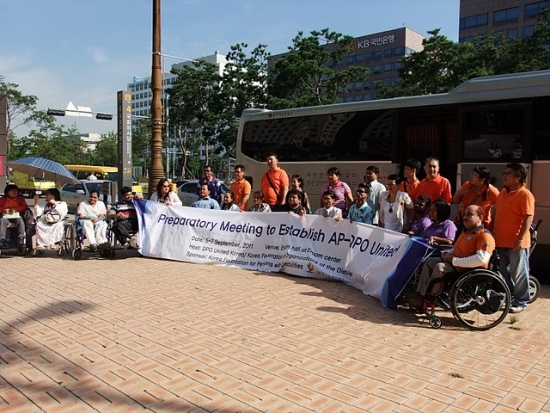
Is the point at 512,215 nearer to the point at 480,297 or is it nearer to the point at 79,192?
the point at 480,297

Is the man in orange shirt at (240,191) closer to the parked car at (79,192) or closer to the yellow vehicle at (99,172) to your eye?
the parked car at (79,192)

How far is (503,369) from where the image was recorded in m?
4.37

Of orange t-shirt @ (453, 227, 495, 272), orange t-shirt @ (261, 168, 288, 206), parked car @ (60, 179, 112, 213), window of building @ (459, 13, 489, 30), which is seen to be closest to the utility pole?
orange t-shirt @ (261, 168, 288, 206)

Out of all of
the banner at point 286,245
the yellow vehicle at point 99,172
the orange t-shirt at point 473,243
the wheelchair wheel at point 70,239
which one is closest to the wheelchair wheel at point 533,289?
the orange t-shirt at point 473,243

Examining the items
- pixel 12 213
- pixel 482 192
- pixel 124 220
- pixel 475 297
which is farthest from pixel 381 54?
pixel 475 297

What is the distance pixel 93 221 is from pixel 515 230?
7.74 metres

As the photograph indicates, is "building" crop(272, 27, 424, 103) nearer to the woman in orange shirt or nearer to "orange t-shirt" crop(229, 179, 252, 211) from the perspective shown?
"orange t-shirt" crop(229, 179, 252, 211)

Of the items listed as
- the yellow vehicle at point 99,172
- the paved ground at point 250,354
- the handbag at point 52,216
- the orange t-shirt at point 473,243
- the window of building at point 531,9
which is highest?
the window of building at point 531,9

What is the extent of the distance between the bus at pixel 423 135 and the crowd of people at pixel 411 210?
107cm

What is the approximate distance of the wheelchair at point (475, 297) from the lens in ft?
17.8

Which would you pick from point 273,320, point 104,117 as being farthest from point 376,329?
point 104,117

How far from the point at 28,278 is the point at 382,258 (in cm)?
567

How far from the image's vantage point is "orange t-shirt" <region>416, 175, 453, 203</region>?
25.0ft

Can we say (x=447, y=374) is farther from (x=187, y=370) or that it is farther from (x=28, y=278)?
(x=28, y=278)
